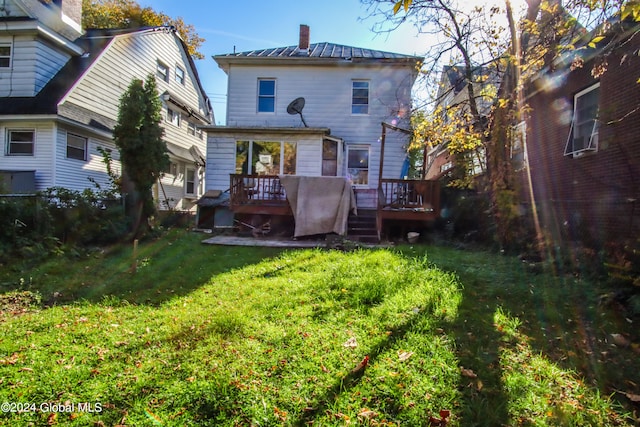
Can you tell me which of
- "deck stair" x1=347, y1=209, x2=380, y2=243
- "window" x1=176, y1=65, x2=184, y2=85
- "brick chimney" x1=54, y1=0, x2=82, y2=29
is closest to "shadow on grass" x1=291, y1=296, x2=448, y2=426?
"deck stair" x1=347, y1=209, x2=380, y2=243

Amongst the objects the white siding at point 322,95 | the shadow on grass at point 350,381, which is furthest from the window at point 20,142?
the shadow on grass at point 350,381

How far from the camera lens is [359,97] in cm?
1339

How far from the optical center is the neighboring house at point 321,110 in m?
12.6

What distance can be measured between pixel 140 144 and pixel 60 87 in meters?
6.06

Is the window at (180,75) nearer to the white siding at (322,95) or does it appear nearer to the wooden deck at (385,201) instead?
the white siding at (322,95)

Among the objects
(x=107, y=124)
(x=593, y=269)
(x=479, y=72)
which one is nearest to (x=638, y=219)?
(x=593, y=269)

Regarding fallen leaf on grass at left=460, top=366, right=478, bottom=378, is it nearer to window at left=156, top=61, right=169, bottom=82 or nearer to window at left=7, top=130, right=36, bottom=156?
window at left=7, top=130, right=36, bottom=156

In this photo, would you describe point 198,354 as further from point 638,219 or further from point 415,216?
point 415,216

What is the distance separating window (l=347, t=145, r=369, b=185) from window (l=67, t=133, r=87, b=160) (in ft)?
31.6

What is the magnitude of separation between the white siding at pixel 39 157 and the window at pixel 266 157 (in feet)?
19.1

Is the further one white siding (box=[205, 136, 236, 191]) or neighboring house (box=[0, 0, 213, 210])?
white siding (box=[205, 136, 236, 191])

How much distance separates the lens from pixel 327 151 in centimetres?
1279

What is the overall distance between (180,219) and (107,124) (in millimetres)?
4568

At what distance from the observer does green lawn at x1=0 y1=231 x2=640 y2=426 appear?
204 cm
